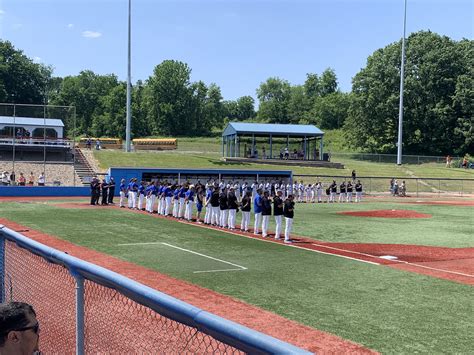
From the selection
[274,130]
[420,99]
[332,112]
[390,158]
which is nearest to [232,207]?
[274,130]

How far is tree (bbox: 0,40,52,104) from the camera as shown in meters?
101

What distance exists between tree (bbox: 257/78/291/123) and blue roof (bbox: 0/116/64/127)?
85.5 meters

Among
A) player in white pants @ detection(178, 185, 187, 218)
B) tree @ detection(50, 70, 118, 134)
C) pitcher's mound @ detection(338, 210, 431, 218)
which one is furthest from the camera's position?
tree @ detection(50, 70, 118, 134)

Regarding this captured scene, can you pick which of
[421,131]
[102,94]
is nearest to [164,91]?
[102,94]

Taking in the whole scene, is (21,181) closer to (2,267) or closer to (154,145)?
(2,267)

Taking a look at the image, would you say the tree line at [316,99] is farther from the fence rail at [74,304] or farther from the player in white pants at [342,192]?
the fence rail at [74,304]

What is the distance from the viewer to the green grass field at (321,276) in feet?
26.1

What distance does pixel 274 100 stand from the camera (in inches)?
5295

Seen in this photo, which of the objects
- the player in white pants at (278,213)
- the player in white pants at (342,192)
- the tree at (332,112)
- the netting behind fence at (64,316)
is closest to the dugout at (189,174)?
the player in white pants at (342,192)

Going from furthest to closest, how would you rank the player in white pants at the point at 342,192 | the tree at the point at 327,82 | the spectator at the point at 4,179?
the tree at the point at 327,82 < the player in white pants at the point at 342,192 < the spectator at the point at 4,179

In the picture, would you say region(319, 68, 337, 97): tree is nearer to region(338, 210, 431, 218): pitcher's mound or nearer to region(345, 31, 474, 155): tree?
region(345, 31, 474, 155): tree

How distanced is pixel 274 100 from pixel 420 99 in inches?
2465

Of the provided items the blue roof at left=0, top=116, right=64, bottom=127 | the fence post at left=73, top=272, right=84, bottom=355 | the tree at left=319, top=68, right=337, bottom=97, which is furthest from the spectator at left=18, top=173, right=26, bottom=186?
the tree at left=319, top=68, right=337, bottom=97

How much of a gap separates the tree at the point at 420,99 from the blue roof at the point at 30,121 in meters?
49.1
